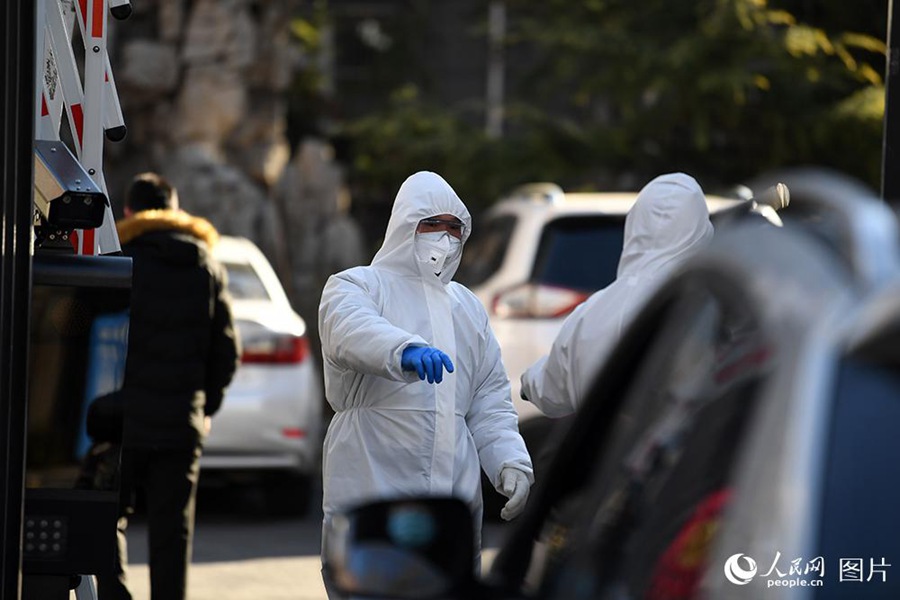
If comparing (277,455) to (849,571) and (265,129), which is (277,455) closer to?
(849,571)

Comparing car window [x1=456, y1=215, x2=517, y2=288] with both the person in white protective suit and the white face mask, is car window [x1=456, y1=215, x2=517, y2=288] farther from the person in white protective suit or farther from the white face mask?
the white face mask

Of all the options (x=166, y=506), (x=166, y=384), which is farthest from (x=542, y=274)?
(x=166, y=506)

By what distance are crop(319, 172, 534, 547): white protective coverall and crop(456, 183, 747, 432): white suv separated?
394 centimetres

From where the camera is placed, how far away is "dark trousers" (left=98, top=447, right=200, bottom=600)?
6.33 m

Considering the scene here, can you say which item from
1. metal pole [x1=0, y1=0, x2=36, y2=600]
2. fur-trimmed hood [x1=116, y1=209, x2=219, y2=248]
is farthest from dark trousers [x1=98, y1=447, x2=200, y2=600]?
metal pole [x1=0, y1=0, x2=36, y2=600]

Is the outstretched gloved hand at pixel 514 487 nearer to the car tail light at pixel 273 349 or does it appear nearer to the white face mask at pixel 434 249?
the white face mask at pixel 434 249

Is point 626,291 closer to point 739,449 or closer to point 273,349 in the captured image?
point 739,449

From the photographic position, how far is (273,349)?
376 inches

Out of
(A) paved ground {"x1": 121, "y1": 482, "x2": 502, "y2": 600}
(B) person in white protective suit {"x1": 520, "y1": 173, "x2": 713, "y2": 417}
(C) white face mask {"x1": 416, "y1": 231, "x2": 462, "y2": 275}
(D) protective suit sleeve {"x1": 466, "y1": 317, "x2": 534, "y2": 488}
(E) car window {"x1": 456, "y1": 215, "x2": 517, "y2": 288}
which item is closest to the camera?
(D) protective suit sleeve {"x1": 466, "y1": 317, "x2": 534, "y2": 488}

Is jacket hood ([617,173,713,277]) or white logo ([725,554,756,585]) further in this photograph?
jacket hood ([617,173,713,277])

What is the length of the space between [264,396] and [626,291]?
15.0 feet

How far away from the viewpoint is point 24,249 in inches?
154

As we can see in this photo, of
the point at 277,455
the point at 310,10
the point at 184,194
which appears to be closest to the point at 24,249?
the point at 277,455

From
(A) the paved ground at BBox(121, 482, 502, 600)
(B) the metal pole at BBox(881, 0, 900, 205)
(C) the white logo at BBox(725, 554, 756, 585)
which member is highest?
(B) the metal pole at BBox(881, 0, 900, 205)
